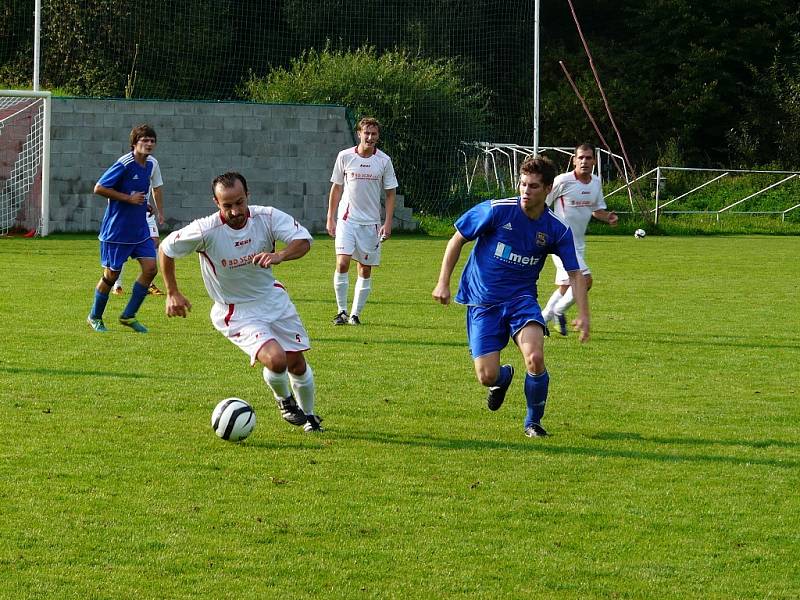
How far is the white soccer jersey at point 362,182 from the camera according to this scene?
12172 mm

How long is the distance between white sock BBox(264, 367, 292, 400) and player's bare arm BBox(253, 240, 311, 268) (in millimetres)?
646

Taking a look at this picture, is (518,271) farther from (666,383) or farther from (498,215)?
(666,383)

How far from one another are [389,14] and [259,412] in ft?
89.6

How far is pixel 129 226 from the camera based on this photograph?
1126cm

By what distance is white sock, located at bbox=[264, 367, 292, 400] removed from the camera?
680cm

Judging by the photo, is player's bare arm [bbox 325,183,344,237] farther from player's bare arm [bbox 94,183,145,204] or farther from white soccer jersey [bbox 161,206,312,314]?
white soccer jersey [bbox 161,206,312,314]

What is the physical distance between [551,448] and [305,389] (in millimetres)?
1463

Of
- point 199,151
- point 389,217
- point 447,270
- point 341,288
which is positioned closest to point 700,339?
point 389,217

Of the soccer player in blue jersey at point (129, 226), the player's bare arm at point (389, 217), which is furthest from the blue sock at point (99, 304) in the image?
the player's bare arm at point (389, 217)

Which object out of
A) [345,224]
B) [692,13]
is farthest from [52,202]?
[692,13]

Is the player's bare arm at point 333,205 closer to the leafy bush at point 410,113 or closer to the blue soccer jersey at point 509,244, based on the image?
the blue soccer jersey at point 509,244

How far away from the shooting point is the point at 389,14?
110ft

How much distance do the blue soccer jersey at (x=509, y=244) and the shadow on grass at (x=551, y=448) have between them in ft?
2.92

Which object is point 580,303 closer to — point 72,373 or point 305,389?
point 305,389
